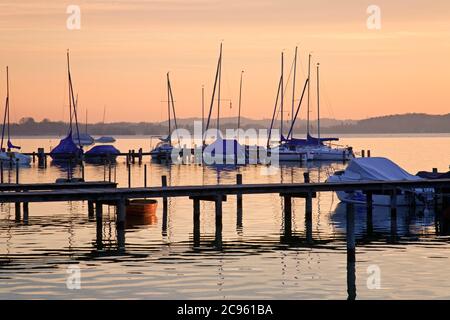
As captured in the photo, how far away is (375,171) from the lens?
51719 mm

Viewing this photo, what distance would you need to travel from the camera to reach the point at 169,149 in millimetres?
129875

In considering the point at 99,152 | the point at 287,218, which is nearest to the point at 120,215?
the point at 287,218

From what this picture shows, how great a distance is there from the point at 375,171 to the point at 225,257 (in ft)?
60.8

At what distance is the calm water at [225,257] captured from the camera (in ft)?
94.1

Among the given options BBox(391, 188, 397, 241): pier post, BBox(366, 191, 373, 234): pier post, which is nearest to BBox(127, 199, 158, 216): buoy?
BBox(366, 191, 373, 234): pier post

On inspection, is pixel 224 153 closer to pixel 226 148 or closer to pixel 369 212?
pixel 226 148

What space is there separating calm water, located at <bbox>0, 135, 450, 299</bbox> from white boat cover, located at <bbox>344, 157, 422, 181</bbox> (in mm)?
1729

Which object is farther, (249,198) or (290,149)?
(290,149)

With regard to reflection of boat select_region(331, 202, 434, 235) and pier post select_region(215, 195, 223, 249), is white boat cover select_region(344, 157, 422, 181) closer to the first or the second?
reflection of boat select_region(331, 202, 434, 235)

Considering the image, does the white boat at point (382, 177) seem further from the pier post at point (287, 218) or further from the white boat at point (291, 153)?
the white boat at point (291, 153)

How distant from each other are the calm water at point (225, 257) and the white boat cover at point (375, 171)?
5.67ft

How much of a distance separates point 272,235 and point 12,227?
11.4 meters

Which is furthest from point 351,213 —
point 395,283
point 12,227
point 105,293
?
point 12,227
